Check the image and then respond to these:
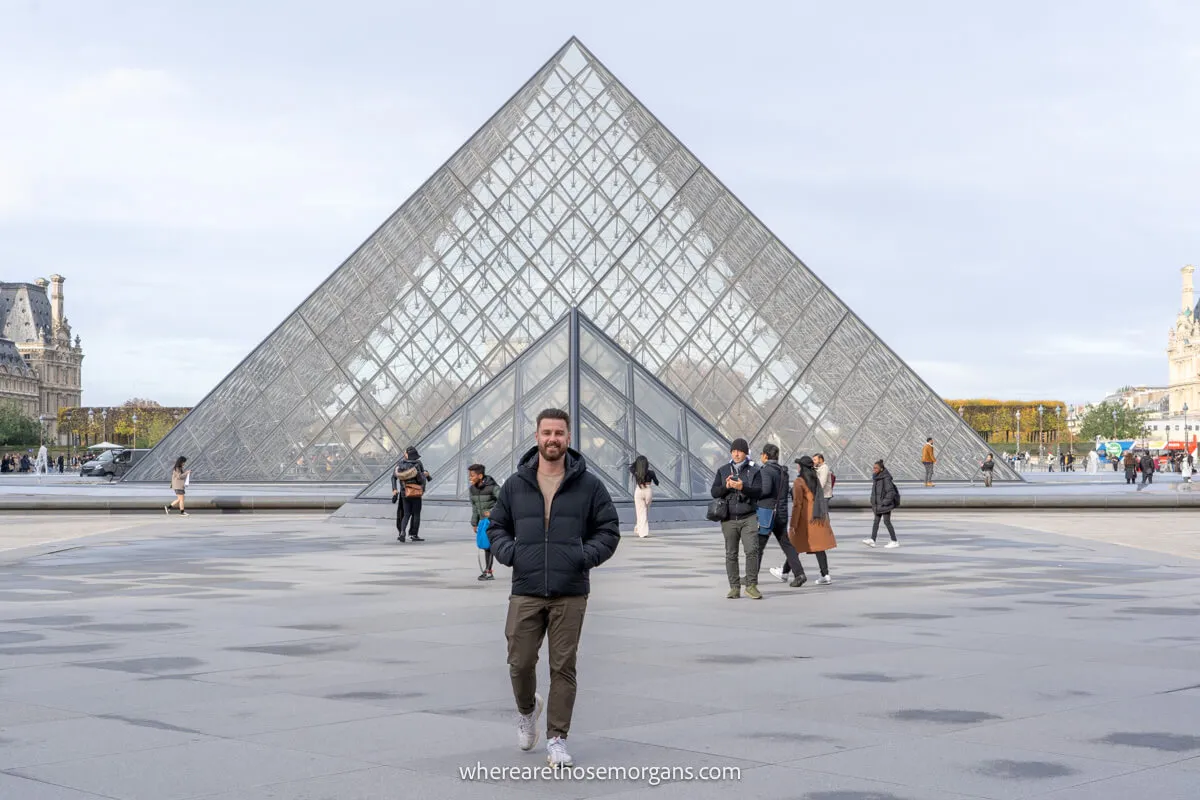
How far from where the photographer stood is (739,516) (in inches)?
484

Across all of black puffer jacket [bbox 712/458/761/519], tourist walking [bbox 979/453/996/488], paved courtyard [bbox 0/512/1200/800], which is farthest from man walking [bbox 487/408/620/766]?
tourist walking [bbox 979/453/996/488]

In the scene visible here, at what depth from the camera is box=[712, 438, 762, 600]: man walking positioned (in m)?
12.2

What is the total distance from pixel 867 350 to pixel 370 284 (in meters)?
13.1

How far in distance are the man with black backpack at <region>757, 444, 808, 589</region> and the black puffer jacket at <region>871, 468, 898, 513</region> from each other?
495 centimetres

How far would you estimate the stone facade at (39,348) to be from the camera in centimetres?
16662

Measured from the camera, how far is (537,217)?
3838 centimetres

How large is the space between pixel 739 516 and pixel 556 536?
653cm

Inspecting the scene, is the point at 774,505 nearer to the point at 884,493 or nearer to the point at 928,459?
the point at 884,493

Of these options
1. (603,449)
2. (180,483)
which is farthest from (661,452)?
(180,483)

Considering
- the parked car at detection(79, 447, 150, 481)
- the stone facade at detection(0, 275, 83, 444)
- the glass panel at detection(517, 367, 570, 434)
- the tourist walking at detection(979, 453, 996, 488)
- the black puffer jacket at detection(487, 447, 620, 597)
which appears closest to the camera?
the black puffer jacket at detection(487, 447, 620, 597)

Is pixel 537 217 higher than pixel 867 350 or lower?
higher

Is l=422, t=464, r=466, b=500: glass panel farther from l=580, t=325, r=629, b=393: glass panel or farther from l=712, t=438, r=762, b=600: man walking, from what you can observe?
l=712, t=438, r=762, b=600: man walking

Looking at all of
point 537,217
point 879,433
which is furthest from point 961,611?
point 537,217

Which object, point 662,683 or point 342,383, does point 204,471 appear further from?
point 662,683
